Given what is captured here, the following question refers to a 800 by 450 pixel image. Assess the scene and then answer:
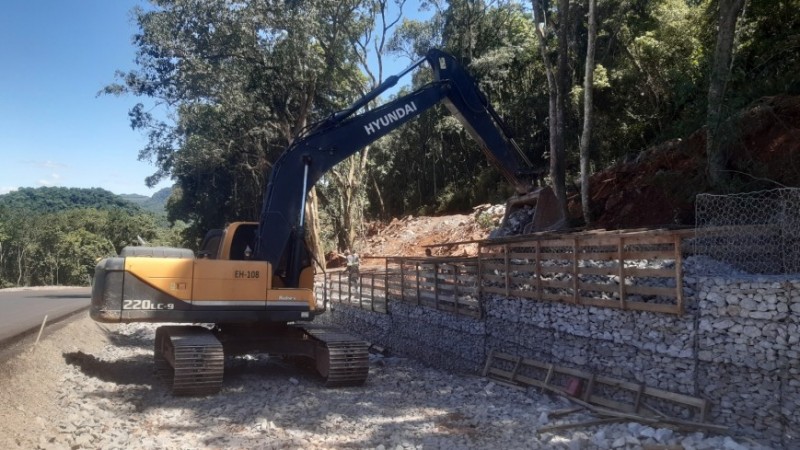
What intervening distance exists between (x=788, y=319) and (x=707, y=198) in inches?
107

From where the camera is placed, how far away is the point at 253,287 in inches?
389

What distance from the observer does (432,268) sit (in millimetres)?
13562

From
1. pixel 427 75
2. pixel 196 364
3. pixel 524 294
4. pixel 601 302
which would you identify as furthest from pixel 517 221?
pixel 427 75

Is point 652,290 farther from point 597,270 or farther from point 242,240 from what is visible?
point 242,240

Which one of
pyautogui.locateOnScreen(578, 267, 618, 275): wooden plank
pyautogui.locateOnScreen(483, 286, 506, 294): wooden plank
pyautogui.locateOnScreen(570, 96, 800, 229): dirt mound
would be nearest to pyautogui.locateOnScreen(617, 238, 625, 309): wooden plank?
pyautogui.locateOnScreen(578, 267, 618, 275): wooden plank

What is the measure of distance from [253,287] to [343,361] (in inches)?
71.3

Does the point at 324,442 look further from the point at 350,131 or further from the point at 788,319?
the point at 350,131

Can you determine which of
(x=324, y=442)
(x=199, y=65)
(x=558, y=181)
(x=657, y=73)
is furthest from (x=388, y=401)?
(x=657, y=73)

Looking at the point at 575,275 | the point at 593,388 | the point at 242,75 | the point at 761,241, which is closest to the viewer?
the point at 761,241

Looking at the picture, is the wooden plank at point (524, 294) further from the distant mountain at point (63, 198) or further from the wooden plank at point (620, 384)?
the distant mountain at point (63, 198)

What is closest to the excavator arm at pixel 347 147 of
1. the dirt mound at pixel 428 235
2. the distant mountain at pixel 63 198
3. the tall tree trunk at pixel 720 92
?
the tall tree trunk at pixel 720 92

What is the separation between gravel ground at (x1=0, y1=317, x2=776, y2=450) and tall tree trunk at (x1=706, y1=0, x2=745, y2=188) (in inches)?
218

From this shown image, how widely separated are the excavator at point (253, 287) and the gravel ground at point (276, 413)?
1.70 ft

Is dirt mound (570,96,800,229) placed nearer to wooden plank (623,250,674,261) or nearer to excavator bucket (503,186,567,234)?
excavator bucket (503,186,567,234)
